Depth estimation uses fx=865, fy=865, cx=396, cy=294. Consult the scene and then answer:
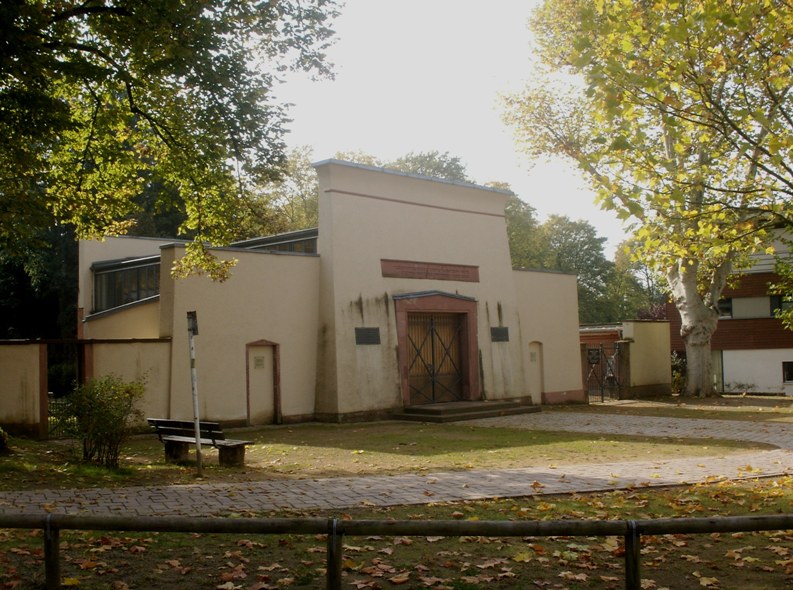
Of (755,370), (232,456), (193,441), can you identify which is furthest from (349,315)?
(755,370)

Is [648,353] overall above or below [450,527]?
above

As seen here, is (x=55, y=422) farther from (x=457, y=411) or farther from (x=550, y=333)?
(x=550, y=333)

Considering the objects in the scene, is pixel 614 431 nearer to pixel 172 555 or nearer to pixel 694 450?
pixel 694 450

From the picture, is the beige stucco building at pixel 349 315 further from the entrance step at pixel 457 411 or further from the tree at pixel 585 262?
the tree at pixel 585 262

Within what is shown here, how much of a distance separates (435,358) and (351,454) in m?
10.4

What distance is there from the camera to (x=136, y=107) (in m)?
16.3

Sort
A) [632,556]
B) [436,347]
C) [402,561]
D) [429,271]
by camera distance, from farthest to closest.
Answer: [436,347], [429,271], [402,561], [632,556]

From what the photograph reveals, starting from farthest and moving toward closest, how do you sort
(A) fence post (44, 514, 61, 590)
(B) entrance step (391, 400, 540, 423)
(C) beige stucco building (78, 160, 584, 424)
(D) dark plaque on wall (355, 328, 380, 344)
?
(D) dark plaque on wall (355, 328, 380, 344)
(B) entrance step (391, 400, 540, 423)
(C) beige stucco building (78, 160, 584, 424)
(A) fence post (44, 514, 61, 590)

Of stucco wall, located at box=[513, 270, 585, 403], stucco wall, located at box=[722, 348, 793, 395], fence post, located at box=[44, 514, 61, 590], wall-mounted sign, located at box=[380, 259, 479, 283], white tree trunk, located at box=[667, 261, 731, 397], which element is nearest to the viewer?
fence post, located at box=[44, 514, 61, 590]

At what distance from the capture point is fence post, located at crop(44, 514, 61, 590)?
6137mm

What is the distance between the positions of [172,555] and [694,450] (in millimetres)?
11192

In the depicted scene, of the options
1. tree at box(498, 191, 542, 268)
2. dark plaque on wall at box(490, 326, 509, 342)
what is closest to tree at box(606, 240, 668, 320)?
tree at box(498, 191, 542, 268)

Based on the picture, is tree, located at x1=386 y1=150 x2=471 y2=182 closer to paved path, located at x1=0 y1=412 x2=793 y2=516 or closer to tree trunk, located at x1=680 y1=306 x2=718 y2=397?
tree trunk, located at x1=680 y1=306 x2=718 y2=397

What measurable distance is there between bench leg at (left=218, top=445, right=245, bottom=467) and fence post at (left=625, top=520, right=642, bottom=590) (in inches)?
356
